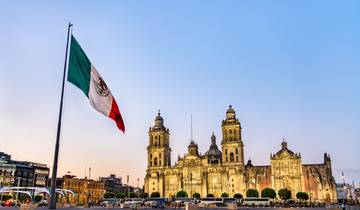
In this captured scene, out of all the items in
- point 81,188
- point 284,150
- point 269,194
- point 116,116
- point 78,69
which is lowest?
point 269,194

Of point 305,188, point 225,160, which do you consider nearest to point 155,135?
point 225,160

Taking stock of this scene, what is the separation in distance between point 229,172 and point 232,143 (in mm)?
9663

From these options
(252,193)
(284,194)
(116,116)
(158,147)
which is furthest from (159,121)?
(116,116)

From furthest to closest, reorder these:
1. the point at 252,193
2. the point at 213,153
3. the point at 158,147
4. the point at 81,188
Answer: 1. the point at 81,188
2. the point at 213,153
3. the point at 158,147
4. the point at 252,193

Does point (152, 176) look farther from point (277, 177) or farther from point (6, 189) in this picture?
point (6, 189)

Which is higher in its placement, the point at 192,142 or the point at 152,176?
the point at 192,142

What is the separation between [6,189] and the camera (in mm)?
81188

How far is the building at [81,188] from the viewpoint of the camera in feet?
477

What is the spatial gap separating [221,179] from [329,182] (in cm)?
3420

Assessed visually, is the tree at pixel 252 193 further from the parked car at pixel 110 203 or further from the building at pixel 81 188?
the building at pixel 81 188

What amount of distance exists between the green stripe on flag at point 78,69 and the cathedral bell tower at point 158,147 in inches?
4506

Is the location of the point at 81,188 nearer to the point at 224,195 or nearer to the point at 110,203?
the point at 224,195

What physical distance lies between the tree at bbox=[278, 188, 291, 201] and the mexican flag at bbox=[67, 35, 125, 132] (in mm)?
96088

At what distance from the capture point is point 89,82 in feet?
56.9
